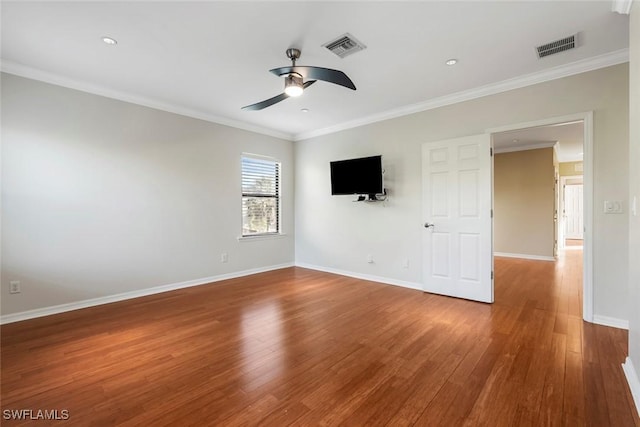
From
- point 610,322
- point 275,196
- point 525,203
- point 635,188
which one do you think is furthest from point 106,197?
point 525,203

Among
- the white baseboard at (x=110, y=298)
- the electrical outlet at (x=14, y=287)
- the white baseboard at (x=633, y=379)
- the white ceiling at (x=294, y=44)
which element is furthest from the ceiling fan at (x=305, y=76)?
the electrical outlet at (x=14, y=287)

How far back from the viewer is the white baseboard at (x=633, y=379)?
170 centimetres

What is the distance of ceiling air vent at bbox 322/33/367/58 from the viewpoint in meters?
2.53

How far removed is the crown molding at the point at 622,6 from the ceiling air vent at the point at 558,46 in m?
0.39

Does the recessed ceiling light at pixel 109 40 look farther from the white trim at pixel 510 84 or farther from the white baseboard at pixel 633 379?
the white baseboard at pixel 633 379

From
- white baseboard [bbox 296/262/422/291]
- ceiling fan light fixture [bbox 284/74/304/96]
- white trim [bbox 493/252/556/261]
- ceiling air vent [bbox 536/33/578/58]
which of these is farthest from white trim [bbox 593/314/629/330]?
white trim [bbox 493/252/556/261]

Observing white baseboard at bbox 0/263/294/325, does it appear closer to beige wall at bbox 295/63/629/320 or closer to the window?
the window

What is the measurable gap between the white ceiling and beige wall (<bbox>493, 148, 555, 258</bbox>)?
4533 millimetres

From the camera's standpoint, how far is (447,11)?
2.19 metres

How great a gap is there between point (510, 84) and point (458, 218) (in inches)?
67.2

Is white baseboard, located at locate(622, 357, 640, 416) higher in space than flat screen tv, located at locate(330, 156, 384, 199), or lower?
lower

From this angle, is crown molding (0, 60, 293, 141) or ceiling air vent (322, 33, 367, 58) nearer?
ceiling air vent (322, 33, 367, 58)

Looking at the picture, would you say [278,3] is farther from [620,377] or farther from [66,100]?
[620,377]

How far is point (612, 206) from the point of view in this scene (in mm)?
2830
